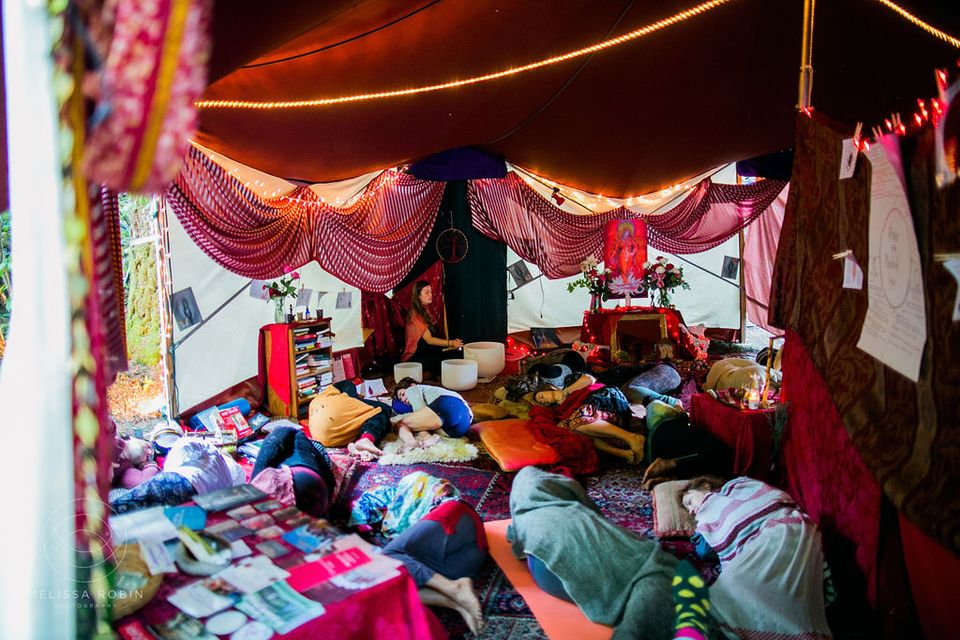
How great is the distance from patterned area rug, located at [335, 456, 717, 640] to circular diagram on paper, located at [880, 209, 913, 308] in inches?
51.7

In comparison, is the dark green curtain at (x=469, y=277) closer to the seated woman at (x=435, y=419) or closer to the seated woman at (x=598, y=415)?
the seated woman at (x=598, y=415)

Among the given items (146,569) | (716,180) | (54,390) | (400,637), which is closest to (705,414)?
(400,637)

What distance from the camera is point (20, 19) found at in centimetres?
66

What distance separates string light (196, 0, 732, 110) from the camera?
251 centimetres

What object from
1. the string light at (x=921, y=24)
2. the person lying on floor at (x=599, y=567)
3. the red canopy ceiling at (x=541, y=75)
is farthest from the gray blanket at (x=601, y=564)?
the string light at (x=921, y=24)

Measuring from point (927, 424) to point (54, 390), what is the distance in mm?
1424

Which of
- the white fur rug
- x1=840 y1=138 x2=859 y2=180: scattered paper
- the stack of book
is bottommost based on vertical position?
the white fur rug

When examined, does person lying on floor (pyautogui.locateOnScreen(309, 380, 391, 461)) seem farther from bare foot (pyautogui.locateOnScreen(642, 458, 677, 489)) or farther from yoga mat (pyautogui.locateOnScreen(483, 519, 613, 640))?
bare foot (pyautogui.locateOnScreen(642, 458, 677, 489))

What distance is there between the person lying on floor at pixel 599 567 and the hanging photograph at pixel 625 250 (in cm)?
394

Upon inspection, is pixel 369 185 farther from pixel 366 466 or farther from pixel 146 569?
pixel 146 569

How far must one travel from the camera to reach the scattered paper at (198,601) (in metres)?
1.05

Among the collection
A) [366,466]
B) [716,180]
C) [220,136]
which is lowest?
[366,466]

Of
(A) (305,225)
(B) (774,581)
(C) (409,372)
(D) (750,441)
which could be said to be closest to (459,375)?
(C) (409,372)

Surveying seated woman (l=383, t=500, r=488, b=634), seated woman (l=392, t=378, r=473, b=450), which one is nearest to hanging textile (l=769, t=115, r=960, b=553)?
seated woman (l=383, t=500, r=488, b=634)
